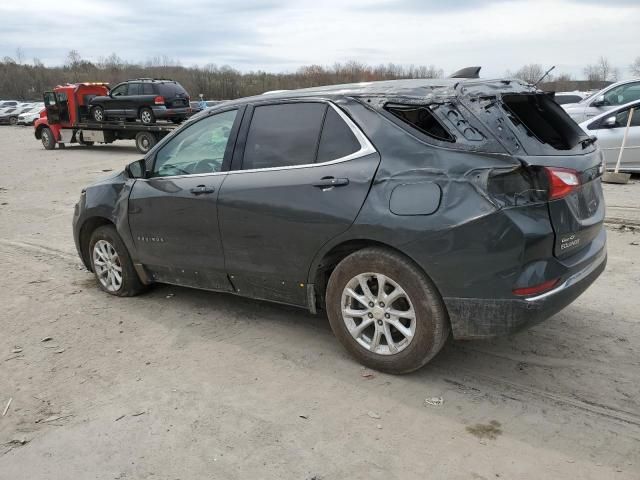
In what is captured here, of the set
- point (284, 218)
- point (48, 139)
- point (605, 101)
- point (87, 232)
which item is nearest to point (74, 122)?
point (48, 139)

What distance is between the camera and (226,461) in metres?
2.89

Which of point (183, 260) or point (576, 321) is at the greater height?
point (183, 260)

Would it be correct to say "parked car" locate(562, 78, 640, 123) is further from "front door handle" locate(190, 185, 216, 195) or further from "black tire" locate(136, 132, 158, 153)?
"black tire" locate(136, 132, 158, 153)

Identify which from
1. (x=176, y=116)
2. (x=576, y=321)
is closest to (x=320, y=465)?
(x=576, y=321)

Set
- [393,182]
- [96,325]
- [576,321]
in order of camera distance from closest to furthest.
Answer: [393,182] < [576,321] < [96,325]

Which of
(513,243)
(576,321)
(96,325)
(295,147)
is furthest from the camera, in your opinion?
(96,325)

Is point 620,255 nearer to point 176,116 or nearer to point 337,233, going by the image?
point 337,233

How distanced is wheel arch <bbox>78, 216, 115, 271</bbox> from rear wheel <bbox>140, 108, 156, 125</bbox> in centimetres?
1572

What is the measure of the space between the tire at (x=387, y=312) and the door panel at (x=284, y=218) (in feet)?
0.91

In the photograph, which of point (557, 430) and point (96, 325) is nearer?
point (557, 430)

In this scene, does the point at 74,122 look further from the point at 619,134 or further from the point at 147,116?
the point at 619,134

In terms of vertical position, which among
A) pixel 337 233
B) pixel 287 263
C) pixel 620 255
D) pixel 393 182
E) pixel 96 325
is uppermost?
pixel 393 182

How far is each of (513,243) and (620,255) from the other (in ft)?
11.9

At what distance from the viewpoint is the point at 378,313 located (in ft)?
11.6
